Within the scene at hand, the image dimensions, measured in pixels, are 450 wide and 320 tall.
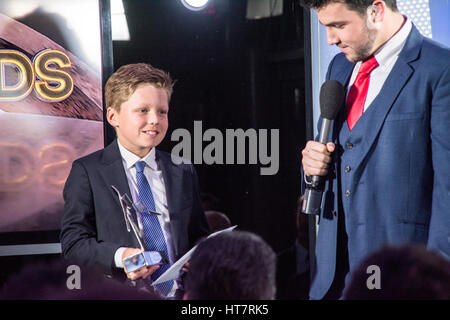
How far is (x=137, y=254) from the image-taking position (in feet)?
6.88

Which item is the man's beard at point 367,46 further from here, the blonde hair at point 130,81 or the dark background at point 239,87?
the blonde hair at point 130,81

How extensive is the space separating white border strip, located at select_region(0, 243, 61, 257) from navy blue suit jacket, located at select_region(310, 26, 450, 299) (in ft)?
4.45

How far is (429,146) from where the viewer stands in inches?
73.2

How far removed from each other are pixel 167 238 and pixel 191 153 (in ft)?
1.51

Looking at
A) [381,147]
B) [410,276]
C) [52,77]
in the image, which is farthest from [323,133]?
[52,77]

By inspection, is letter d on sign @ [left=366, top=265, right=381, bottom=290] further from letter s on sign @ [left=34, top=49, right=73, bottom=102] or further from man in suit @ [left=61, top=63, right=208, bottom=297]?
letter s on sign @ [left=34, top=49, right=73, bottom=102]

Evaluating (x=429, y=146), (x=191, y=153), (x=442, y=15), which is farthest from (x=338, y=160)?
(x=442, y=15)

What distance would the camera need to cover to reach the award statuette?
209cm

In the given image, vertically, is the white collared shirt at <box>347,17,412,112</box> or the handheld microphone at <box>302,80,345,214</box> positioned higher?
the white collared shirt at <box>347,17,412,112</box>

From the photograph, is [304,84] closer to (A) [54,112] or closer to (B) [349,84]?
(B) [349,84]

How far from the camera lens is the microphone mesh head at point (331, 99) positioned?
6.28 ft

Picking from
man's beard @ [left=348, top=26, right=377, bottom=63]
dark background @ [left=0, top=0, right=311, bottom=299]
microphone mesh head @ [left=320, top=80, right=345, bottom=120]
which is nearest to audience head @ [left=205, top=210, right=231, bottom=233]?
dark background @ [left=0, top=0, right=311, bottom=299]

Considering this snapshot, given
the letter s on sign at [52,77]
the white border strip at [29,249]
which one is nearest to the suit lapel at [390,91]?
the letter s on sign at [52,77]

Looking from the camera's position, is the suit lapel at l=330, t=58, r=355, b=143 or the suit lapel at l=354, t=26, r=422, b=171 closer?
the suit lapel at l=354, t=26, r=422, b=171
